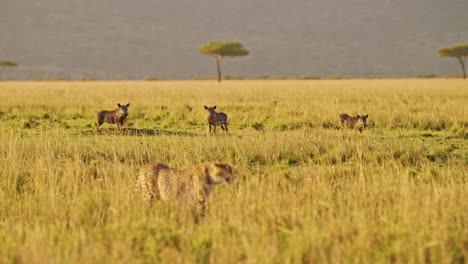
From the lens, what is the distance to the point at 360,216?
20.1 feet

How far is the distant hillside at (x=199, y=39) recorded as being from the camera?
155 m

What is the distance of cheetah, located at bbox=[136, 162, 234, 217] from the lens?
5973 mm

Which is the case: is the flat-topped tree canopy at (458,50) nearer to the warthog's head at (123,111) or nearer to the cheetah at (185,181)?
the warthog's head at (123,111)

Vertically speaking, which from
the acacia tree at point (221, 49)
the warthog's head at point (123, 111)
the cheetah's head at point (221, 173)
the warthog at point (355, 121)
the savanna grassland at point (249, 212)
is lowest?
the warthog at point (355, 121)

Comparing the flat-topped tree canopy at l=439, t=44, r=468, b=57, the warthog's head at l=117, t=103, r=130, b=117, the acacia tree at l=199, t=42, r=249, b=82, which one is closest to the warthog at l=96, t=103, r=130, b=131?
the warthog's head at l=117, t=103, r=130, b=117

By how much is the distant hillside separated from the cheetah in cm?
13875

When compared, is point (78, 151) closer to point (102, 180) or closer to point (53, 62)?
point (102, 180)

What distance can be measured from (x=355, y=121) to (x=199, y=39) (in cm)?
16018

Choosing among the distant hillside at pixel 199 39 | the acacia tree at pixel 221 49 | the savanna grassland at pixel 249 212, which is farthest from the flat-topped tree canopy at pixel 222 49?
the savanna grassland at pixel 249 212

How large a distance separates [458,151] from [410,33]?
187351mm

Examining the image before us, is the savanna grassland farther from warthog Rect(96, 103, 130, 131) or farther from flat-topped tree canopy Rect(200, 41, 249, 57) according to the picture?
flat-topped tree canopy Rect(200, 41, 249, 57)

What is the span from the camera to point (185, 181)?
6418 millimetres

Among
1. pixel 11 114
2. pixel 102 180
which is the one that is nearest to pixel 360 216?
pixel 102 180

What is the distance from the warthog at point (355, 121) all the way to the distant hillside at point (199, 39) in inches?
5155
